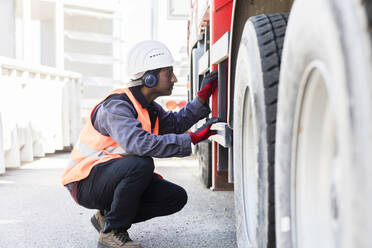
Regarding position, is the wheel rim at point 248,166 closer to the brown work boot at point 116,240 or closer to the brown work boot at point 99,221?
the brown work boot at point 116,240

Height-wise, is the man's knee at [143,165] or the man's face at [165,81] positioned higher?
the man's face at [165,81]

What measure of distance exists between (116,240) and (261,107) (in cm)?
128

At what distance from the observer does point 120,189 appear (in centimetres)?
Answer: 213

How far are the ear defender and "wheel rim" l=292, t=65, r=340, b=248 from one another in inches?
55.1

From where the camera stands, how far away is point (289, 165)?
3.49ft

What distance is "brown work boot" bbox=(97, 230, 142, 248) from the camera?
2.21 metres

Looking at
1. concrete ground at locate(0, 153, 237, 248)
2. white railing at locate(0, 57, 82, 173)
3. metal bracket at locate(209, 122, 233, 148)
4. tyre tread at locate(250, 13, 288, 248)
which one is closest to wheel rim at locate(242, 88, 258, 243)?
tyre tread at locate(250, 13, 288, 248)

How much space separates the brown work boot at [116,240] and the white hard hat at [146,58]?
0.85 metres

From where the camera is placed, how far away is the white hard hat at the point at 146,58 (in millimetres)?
2344

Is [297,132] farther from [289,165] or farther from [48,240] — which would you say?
[48,240]

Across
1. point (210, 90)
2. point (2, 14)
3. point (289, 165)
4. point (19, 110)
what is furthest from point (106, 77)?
point (289, 165)

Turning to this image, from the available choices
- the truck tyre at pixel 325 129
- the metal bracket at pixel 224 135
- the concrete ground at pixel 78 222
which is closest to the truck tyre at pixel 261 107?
the truck tyre at pixel 325 129

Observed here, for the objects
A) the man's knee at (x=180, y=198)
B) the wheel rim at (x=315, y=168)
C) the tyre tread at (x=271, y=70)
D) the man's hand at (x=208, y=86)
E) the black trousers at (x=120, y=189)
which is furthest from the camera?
the man's hand at (x=208, y=86)

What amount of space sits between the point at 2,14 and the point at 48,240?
722 centimetres
